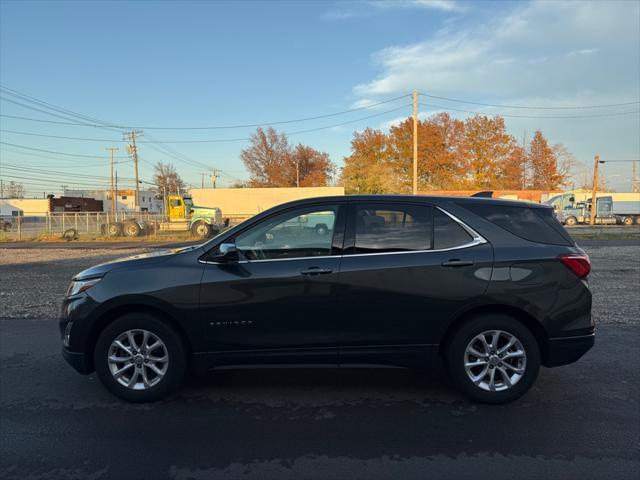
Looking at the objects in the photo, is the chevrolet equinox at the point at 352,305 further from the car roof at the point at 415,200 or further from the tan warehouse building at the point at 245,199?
the tan warehouse building at the point at 245,199

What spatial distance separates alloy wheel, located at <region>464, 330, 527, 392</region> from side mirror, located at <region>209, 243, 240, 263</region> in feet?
6.95

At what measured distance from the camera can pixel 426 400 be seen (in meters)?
3.93

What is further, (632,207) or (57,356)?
(632,207)

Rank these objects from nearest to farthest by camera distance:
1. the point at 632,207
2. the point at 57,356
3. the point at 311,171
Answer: the point at 57,356, the point at 632,207, the point at 311,171

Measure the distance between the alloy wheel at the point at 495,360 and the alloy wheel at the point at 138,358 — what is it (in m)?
2.62

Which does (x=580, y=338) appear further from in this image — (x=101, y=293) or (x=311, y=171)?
(x=311, y=171)

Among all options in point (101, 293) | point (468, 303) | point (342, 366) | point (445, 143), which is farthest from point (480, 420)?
→ point (445, 143)

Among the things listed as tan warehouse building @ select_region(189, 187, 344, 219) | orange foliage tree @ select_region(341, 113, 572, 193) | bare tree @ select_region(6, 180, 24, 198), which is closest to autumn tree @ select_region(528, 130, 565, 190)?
orange foliage tree @ select_region(341, 113, 572, 193)

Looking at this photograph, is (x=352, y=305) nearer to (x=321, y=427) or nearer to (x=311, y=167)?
(x=321, y=427)

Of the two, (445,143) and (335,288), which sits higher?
(445,143)

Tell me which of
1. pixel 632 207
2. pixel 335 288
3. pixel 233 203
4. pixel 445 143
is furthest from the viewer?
pixel 445 143

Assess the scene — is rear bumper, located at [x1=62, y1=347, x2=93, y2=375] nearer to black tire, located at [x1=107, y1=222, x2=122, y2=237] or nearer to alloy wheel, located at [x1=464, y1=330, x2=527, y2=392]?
alloy wheel, located at [x1=464, y1=330, x2=527, y2=392]

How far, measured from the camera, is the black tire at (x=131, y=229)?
28562 mm

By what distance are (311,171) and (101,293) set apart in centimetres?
7419
